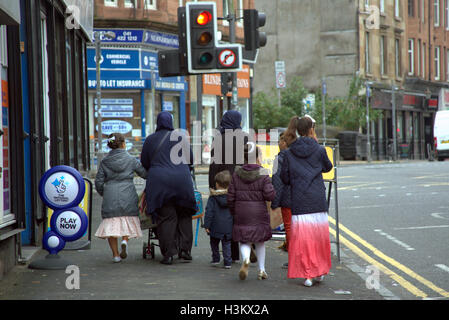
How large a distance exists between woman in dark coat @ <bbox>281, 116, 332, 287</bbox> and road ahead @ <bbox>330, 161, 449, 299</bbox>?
0.82 m

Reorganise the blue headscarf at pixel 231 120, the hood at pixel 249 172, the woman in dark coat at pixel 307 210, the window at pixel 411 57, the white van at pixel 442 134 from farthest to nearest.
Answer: the window at pixel 411 57 < the white van at pixel 442 134 < the blue headscarf at pixel 231 120 < the hood at pixel 249 172 < the woman in dark coat at pixel 307 210

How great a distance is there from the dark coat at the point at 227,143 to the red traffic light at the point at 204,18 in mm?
3561

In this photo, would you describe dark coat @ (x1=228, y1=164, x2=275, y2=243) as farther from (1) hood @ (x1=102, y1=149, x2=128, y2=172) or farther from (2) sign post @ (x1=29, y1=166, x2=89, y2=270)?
(1) hood @ (x1=102, y1=149, x2=128, y2=172)

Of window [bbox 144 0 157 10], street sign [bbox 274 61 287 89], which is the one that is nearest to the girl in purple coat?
window [bbox 144 0 157 10]

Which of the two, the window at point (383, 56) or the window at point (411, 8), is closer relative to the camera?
the window at point (383, 56)

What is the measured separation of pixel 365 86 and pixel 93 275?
4349cm

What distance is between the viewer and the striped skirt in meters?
8.47

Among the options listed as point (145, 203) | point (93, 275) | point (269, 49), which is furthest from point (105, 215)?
point (269, 49)

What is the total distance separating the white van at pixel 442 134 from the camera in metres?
44.2

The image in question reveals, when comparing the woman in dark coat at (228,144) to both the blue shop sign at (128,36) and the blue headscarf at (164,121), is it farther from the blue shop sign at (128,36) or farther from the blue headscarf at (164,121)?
the blue shop sign at (128,36)

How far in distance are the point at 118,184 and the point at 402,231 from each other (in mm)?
5254

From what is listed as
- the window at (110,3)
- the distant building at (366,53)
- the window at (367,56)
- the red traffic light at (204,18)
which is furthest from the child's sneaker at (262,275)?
the window at (367,56)

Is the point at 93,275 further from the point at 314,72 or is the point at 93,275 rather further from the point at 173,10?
the point at 314,72

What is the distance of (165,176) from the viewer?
9.80 m
